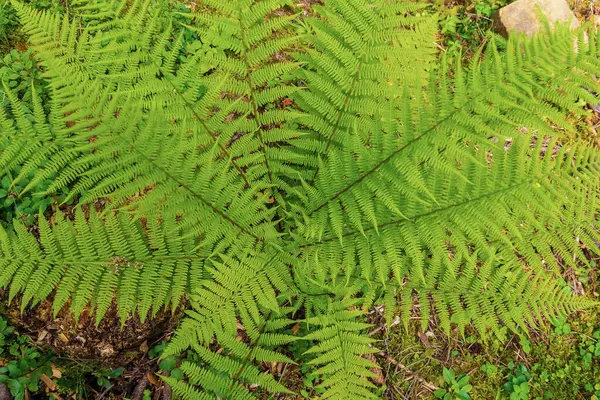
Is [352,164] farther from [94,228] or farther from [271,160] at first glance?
[94,228]

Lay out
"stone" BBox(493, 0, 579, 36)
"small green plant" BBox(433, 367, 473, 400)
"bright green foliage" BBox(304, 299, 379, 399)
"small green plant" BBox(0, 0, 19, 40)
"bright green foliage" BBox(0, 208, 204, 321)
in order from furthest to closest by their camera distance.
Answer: "stone" BBox(493, 0, 579, 36), "small green plant" BBox(433, 367, 473, 400), "small green plant" BBox(0, 0, 19, 40), "bright green foliage" BBox(304, 299, 379, 399), "bright green foliage" BBox(0, 208, 204, 321)

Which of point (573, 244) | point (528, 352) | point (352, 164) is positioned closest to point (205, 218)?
point (352, 164)

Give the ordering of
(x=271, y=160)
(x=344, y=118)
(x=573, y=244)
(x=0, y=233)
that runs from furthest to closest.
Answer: (x=271, y=160), (x=344, y=118), (x=573, y=244), (x=0, y=233)

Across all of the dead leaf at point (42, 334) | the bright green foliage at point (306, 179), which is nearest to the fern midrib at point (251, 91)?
the bright green foliage at point (306, 179)

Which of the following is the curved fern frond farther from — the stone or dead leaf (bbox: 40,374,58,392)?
the stone

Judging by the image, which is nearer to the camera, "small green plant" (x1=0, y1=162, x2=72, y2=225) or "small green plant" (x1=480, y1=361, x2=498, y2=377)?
"small green plant" (x1=0, y1=162, x2=72, y2=225)

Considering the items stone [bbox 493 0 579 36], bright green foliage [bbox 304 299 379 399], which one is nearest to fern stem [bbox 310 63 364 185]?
bright green foliage [bbox 304 299 379 399]
